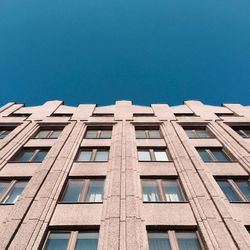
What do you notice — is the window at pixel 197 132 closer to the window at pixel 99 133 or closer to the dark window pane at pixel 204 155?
the dark window pane at pixel 204 155

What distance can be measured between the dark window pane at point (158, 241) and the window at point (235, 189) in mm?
4436

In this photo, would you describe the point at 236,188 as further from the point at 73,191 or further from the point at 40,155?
the point at 40,155

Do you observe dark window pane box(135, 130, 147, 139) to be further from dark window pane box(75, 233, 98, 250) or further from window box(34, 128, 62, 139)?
dark window pane box(75, 233, 98, 250)

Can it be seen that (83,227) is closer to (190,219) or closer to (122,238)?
(122,238)

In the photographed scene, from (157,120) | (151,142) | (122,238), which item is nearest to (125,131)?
(151,142)

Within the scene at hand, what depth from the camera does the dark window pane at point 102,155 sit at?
1548cm

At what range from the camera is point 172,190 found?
12.4 metres

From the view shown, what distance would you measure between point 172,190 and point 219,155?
5.45 m

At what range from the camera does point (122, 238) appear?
873cm

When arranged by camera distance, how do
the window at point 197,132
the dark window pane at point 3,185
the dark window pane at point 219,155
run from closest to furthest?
the dark window pane at point 3,185
the dark window pane at point 219,155
the window at point 197,132

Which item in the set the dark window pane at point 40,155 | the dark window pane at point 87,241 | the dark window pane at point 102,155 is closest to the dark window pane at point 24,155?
the dark window pane at point 40,155

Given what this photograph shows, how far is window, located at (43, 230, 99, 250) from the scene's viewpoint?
29.7 feet

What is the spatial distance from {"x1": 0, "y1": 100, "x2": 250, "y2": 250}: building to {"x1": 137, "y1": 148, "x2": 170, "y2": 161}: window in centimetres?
7

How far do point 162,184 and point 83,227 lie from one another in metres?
5.01
